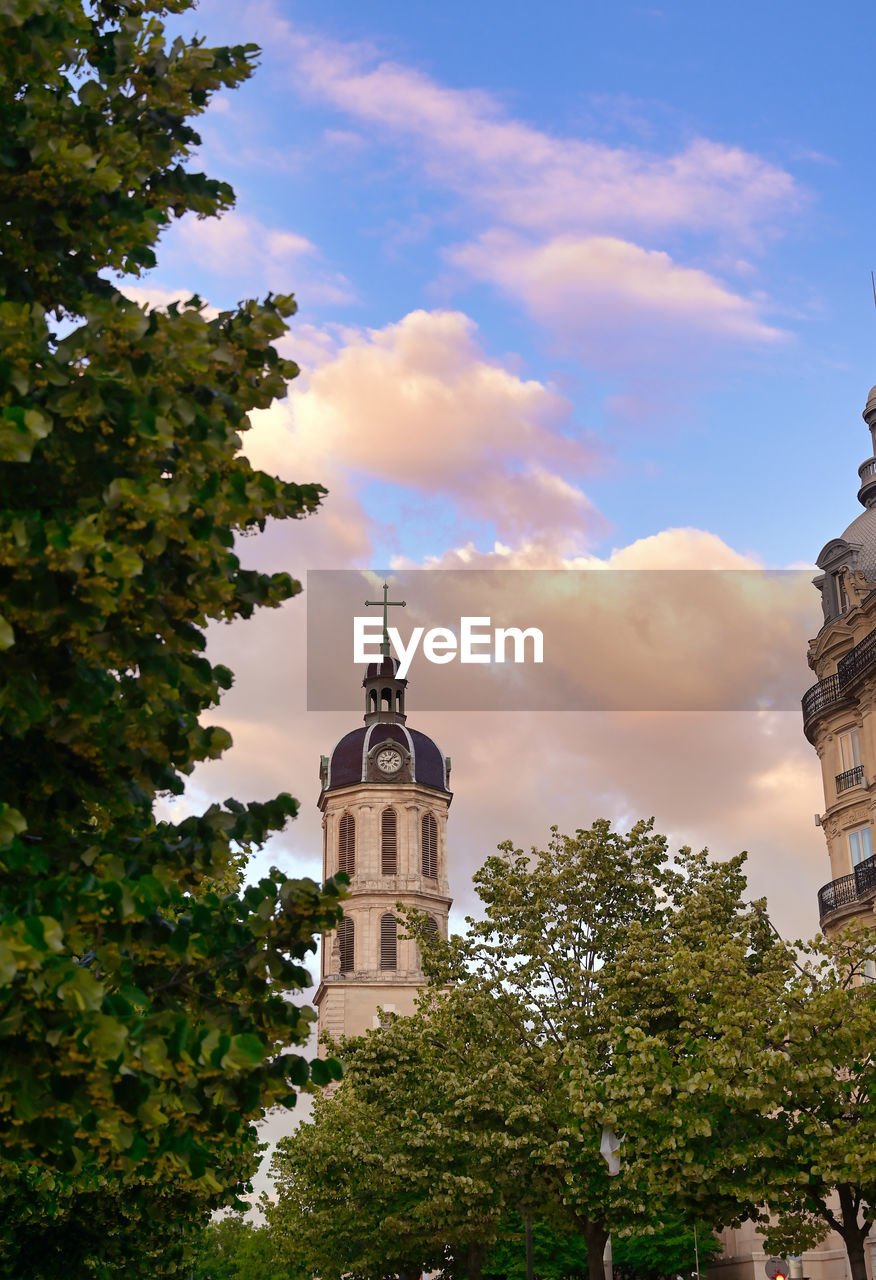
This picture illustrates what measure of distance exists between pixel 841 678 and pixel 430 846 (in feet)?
213

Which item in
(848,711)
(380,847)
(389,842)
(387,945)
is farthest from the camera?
(389,842)

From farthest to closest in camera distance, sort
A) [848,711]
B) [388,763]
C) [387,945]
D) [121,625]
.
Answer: [388,763] → [387,945] → [848,711] → [121,625]

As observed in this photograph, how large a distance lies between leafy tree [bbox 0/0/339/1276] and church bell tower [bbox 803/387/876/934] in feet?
123

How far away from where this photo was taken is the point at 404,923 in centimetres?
3941

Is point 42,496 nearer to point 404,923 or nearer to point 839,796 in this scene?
point 404,923

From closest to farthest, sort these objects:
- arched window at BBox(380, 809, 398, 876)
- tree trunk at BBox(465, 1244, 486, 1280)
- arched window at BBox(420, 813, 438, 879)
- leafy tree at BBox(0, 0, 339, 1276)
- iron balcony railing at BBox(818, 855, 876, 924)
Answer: leafy tree at BBox(0, 0, 339, 1276) → iron balcony railing at BBox(818, 855, 876, 924) → tree trunk at BBox(465, 1244, 486, 1280) → arched window at BBox(380, 809, 398, 876) → arched window at BBox(420, 813, 438, 879)

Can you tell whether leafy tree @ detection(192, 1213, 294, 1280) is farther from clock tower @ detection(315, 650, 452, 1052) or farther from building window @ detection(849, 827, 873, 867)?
building window @ detection(849, 827, 873, 867)

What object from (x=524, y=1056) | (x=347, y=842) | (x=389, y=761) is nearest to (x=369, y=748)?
(x=389, y=761)

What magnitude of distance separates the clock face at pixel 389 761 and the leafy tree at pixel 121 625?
101 metres

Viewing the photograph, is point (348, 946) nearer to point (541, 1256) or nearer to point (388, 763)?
point (388, 763)

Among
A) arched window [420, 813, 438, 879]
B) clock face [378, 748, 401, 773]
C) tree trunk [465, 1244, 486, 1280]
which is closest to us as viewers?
tree trunk [465, 1244, 486, 1280]

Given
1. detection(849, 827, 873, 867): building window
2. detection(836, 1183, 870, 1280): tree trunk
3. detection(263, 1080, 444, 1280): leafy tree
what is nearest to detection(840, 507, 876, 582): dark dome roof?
detection(849, 827, 873, 867): building window

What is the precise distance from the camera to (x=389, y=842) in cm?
10931

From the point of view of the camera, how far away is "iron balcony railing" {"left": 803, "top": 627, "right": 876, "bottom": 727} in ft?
151
